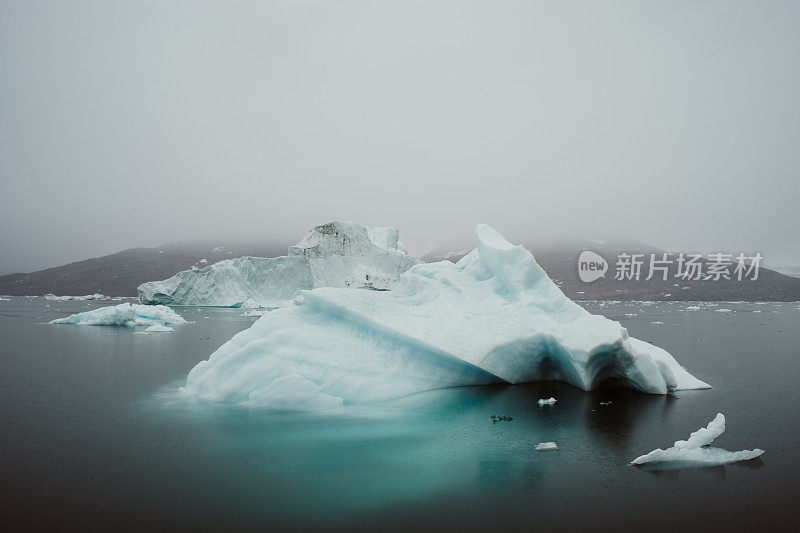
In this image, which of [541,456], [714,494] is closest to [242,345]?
[541,456]

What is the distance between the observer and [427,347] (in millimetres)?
8984

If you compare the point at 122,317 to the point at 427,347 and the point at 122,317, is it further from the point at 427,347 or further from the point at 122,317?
the point at 427,347

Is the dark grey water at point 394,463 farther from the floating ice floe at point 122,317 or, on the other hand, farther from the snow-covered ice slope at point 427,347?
the floating ice floe at point 122,317

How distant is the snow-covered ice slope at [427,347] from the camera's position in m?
8.13

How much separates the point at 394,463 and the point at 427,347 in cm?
359

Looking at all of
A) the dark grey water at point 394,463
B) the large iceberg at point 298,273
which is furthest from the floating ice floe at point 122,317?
the dark grey water at point 394,463

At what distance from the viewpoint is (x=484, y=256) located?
11828mm

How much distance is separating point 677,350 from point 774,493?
491 inches

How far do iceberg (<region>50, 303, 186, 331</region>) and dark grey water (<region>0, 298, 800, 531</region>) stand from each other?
14.1 m

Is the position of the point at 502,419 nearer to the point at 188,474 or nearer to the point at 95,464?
the point at 188,474

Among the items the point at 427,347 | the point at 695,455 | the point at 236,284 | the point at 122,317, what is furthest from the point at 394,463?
the point at 236,284

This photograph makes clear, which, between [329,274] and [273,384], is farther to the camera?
[329,274]

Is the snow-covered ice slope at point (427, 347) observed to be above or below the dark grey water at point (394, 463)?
above

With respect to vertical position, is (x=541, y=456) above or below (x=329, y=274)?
below
